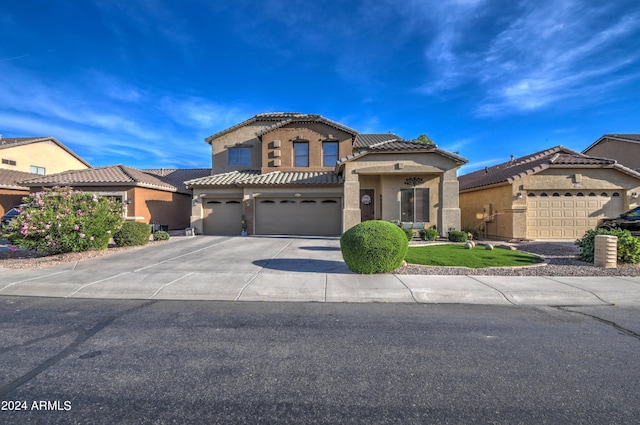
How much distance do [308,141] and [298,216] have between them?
18.0ft

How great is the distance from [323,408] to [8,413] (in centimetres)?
286

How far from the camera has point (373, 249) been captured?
7.84 m

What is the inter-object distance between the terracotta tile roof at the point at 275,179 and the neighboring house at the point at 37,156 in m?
20.0

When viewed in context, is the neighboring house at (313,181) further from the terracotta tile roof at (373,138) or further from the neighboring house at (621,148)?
the neighboring house at (621,148)

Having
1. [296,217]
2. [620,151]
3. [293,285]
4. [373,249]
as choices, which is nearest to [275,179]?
→ [296,217]

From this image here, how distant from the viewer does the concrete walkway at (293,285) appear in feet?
20.5

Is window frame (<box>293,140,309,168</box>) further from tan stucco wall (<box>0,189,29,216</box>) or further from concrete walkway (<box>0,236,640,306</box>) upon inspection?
tan stucco wall (<box>0,189,29,216</box>)

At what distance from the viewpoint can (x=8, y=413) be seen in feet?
8.73

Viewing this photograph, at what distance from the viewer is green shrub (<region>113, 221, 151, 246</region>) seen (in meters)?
12.9

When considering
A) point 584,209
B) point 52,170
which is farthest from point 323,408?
point 52,170

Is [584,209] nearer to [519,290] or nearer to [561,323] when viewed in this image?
[519,290]

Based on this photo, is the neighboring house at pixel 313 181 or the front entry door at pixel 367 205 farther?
the front entry door at pixel 367 205

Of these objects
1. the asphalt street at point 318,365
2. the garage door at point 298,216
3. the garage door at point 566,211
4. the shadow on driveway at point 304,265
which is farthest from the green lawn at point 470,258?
the garage door at point 298,216

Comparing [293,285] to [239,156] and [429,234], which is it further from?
[239,156]
